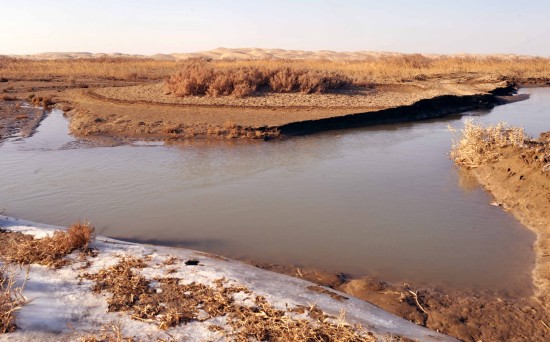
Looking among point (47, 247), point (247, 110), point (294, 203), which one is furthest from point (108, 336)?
point (247, 110)

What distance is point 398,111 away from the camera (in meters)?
16.4

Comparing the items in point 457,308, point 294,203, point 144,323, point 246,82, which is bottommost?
point 457,308

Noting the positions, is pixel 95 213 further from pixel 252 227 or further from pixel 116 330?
pixel 116 330

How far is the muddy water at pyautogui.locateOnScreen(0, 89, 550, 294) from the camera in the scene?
6.03 meters

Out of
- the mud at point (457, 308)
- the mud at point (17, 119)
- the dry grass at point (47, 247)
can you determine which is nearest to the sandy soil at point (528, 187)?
the mud at point (457, 308)

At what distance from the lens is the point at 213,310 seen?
4133mm

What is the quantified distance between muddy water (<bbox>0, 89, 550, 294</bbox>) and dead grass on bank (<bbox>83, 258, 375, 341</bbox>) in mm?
1592

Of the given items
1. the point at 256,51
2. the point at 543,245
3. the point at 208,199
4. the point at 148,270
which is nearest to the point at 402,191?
the point at 543,245

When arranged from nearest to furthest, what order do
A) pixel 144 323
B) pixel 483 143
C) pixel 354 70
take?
pixel 144 323 → pixel 483 143 → pixel 354 70

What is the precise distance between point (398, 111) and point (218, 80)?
7.47m

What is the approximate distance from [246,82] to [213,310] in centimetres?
1594

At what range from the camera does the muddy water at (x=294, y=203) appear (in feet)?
19.8

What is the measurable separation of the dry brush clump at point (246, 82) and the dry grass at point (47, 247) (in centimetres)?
1360

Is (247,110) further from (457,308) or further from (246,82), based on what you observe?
(457,308)
